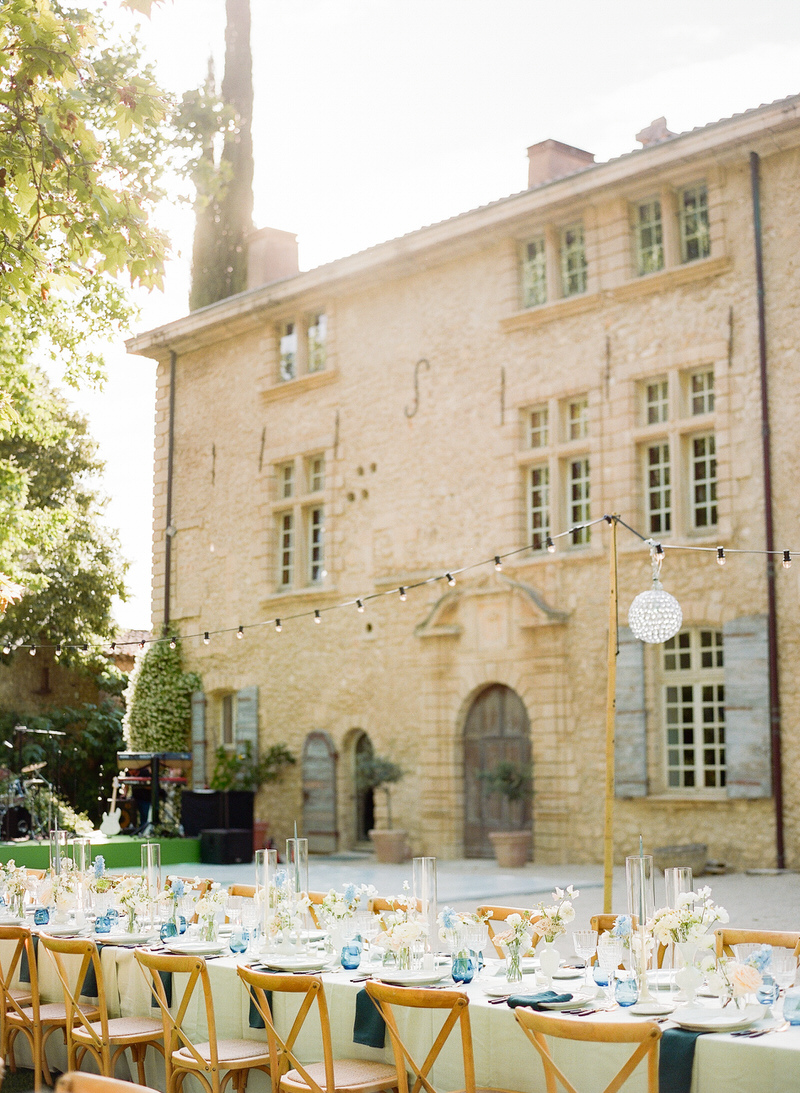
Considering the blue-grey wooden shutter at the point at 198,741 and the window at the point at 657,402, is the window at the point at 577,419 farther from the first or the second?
the blue-grey wooden shutter at the point at 198,741

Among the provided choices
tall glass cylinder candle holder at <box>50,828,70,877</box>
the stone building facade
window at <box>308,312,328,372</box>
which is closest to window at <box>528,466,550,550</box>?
the stone building facade

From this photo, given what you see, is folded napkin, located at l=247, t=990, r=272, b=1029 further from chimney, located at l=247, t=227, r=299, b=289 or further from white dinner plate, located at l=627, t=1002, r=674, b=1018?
chimney, located at l=247, t=227, r=299, b=289

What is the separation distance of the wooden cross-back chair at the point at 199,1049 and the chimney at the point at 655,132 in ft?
42.2

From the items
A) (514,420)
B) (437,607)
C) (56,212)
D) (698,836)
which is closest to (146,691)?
(437,607)

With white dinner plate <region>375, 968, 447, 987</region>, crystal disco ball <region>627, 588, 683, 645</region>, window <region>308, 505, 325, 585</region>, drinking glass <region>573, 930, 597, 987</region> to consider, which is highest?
window <region>308, 505, 325, 585</region>

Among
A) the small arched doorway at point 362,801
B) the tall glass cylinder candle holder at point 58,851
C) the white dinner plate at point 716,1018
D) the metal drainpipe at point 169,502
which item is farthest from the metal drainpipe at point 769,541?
the metal drainpipe at point 169,502

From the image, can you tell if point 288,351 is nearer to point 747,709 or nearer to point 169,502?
point 169,502

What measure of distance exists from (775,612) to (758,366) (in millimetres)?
2413

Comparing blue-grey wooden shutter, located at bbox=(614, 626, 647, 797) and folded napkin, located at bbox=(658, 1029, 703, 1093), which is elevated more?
blue-grey wooden shutter, located at bbox=(614, 626, 647, 797)

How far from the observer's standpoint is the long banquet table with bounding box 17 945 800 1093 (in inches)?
144

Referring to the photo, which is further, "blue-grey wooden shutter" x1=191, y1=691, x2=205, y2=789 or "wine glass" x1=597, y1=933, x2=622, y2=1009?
"blue-grey wooden shutter" x1=191, y1=691, x2=205, y2=789

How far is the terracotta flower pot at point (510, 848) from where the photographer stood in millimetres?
14219

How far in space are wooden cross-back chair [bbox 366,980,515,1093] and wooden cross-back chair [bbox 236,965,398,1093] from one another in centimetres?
19

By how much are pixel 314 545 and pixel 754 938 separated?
42.5 ft
